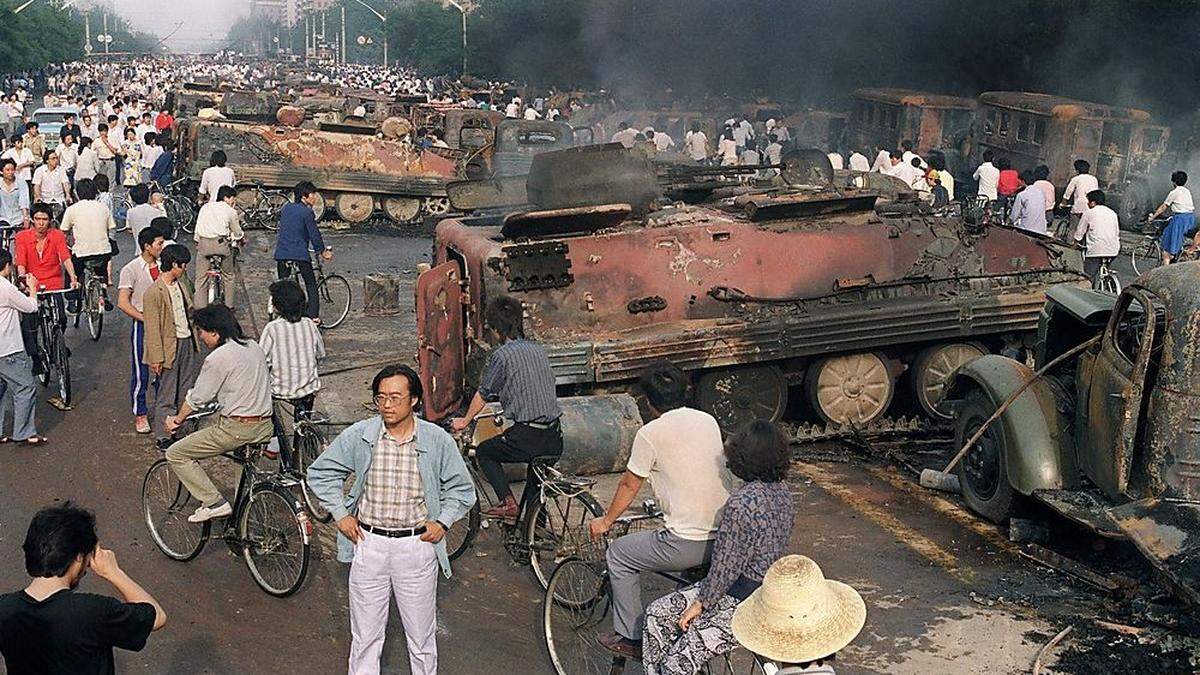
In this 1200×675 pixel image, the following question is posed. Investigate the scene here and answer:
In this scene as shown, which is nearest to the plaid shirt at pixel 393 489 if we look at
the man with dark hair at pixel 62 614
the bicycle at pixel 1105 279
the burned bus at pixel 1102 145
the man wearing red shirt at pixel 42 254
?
the man with dark hair at pixel 62 614

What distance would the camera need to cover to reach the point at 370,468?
6051mm

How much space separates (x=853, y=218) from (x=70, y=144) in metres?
15.6

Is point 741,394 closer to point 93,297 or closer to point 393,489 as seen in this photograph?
point 393,489

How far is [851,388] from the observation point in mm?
11930

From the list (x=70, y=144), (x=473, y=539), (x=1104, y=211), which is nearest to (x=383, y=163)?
(x=70, y=144)

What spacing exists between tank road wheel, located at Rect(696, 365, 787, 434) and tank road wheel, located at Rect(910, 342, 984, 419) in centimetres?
128

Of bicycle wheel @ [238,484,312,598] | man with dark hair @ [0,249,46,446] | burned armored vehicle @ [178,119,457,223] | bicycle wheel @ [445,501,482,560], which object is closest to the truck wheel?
bicycle wheel @ [445,501,482,560]

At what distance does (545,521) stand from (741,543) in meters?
2.59

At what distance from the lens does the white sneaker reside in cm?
830

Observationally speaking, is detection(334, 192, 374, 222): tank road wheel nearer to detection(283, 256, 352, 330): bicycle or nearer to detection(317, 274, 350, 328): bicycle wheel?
detection(317, 274, 350, 328): bicycle wheel

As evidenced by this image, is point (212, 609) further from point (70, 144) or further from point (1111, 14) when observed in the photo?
point (1111, 14)

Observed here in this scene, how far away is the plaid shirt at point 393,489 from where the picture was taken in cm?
604

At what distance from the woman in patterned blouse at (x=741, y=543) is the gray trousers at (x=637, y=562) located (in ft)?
1.09

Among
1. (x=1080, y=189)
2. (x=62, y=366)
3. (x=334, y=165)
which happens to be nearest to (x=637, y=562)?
(x=62, y=366)
